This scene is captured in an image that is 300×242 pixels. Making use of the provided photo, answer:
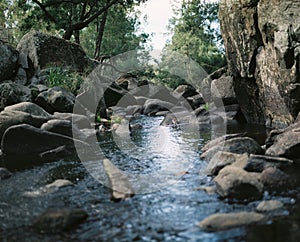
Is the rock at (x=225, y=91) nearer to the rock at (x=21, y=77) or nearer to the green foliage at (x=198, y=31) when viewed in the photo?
the rock at (x=21, y=77)

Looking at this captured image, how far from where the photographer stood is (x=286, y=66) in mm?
10820

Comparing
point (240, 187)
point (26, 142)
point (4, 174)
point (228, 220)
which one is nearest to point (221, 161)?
point (240, 187)

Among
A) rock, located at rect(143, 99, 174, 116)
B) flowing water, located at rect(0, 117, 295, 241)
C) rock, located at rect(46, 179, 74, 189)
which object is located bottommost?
flowing water, located at rect(0, 117, 295, 241)

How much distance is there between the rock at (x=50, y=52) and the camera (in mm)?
18594

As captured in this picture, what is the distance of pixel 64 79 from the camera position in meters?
17.3

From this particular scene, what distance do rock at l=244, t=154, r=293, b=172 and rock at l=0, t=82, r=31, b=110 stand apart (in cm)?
941

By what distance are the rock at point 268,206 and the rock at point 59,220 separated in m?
2.31

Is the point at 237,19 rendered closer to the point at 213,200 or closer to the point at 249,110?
the point at 249,110

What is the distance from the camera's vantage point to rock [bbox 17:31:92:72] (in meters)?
18.6

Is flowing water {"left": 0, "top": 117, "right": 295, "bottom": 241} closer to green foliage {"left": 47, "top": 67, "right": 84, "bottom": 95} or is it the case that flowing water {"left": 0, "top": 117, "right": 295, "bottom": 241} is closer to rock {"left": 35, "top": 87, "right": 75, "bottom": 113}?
rock {"left": 35, "top": 87, "right": 75, "bottom": 113}

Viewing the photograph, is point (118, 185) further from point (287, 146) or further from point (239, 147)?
point (287, 146)

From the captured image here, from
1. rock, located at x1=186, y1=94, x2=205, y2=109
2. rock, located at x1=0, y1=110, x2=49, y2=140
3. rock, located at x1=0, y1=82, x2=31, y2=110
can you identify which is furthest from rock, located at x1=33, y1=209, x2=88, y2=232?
rock, located at x1=186, y1=94, x2=205, y2=109

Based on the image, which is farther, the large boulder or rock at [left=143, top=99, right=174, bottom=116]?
rock at [left=143, top=99, right=174, bottom=116]

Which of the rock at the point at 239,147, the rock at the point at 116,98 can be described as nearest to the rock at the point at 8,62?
the rock at the point at 116,98
